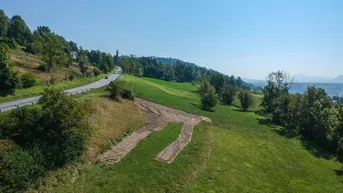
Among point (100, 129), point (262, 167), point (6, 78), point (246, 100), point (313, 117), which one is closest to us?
point (100, 129)

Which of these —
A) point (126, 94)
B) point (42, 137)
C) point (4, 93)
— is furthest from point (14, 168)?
point (126, 94)

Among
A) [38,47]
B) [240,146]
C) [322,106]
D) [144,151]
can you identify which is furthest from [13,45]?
[322,106]

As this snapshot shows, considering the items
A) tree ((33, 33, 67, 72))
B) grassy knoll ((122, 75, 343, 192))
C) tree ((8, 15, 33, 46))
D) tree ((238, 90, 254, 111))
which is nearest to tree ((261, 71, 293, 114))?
tree ((238, 90, 254, 111))

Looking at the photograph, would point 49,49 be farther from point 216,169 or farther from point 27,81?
point 216,169

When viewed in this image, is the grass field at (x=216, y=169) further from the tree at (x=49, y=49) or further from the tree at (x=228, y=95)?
the tree at (x=228, y=95)

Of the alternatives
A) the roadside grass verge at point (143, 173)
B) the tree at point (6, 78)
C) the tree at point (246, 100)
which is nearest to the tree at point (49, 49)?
the tree at point (6, 78)
